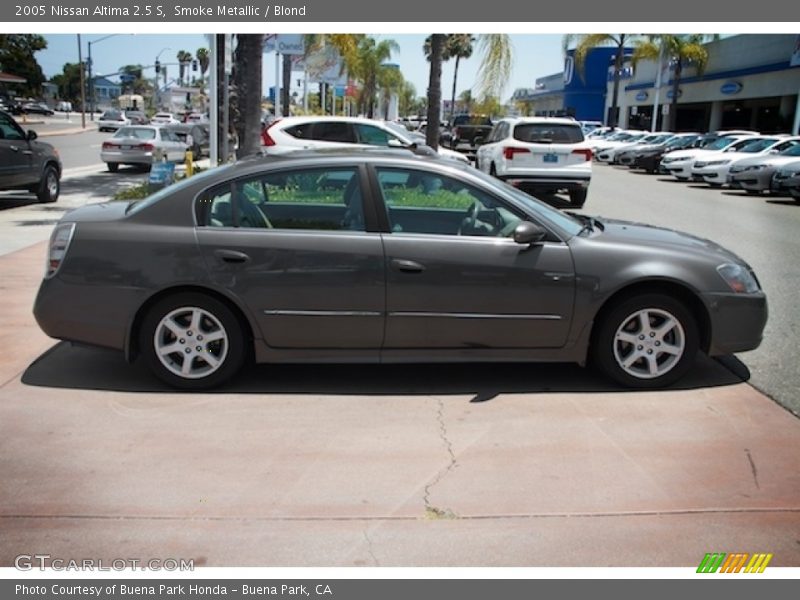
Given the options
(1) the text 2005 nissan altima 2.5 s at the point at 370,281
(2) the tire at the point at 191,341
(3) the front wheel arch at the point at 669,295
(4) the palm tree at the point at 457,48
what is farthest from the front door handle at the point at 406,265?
(4) the palm tree at the point at 457,48

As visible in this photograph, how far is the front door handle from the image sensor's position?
4898mm

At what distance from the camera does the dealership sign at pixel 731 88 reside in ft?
136

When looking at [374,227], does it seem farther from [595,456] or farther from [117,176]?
[117,176]

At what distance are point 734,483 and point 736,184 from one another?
62.3ft

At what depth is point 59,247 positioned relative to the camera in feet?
16.4

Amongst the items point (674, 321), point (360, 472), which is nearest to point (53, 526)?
point (360, 472)

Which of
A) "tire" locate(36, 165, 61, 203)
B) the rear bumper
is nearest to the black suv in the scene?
"tire" locate(36, 165, 61, 203)

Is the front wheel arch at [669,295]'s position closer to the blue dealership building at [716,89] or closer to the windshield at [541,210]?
the windshield at [541,210]

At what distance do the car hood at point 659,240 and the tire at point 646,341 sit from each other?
39 cm

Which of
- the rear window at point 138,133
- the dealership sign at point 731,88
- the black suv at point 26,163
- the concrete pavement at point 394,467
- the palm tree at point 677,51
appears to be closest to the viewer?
the concrete pavement at point 394,467

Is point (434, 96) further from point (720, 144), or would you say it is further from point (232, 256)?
point (720, 144)

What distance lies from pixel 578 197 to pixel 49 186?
10.5 meters

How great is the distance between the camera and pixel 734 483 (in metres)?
3.97

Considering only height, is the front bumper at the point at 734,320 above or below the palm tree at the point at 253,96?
below
